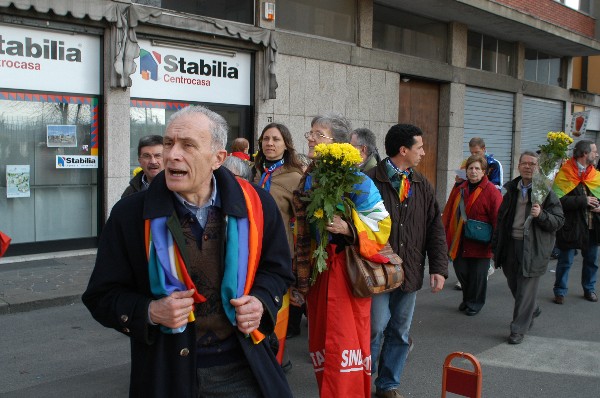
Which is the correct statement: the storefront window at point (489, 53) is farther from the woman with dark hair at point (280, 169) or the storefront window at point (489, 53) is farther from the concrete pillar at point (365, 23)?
the woman with dark hair at point (280, 169)

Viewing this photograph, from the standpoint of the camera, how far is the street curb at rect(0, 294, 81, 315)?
6.78 m

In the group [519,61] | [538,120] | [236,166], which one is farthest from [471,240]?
[538,120]

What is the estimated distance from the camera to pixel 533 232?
20.5ft

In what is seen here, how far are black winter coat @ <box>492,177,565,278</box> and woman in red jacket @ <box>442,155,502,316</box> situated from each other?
0.67 metres

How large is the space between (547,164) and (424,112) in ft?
32.3

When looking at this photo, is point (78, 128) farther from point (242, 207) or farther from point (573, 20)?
point (573, 20)

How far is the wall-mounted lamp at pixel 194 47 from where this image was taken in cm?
1034

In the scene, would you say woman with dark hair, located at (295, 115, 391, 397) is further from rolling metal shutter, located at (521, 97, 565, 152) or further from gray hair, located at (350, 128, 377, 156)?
rolling metal shutter, located at (521, 97, 565, 152)

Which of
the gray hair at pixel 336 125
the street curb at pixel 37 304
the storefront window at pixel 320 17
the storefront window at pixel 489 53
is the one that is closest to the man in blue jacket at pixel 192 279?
the gray hair at pixel 336 125

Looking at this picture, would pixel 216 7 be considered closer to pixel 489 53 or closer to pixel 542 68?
pixel 489 53

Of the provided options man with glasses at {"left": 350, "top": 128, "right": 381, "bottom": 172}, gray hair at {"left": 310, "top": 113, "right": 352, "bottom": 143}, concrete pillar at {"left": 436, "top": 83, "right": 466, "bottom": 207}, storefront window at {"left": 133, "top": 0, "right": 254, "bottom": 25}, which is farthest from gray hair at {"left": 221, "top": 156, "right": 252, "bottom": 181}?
concrete pillar at {"left": 436, "top": 83, "right": 466, "bottom": 207}

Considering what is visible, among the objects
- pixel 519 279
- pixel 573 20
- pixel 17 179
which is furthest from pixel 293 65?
pixel 573 20

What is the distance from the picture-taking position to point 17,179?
9.22 meters

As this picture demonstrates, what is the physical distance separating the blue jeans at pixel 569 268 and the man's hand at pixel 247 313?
658cm
